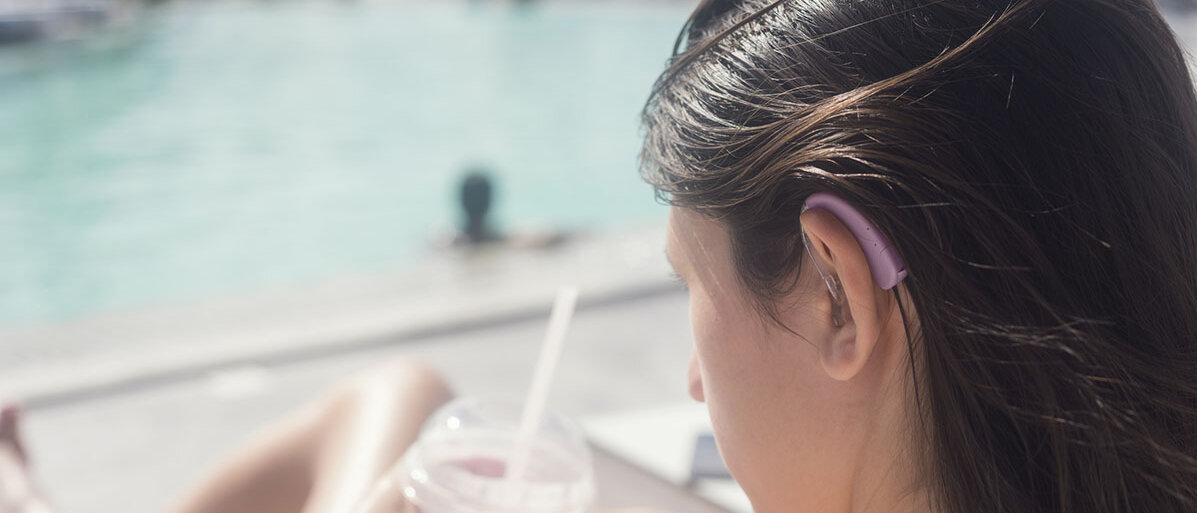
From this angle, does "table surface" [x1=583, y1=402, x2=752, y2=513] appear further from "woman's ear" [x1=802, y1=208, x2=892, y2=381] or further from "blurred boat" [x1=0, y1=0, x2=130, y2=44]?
"blurred boat" [x1=0, y1=0, x2=130, y2=44]

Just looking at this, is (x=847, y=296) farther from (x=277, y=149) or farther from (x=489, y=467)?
(x=277, y=149)

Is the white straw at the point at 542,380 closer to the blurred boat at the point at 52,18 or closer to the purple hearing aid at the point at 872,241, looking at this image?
the purple hearing aid at the point at 872,241

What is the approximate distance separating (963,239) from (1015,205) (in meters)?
0.03

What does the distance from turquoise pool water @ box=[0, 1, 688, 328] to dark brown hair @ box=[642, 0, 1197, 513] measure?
13.7ft

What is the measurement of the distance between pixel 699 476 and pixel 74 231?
7839mm

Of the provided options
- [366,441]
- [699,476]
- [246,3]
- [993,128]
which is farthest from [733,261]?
[246,3]

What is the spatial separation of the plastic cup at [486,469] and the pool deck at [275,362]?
1.38 meters

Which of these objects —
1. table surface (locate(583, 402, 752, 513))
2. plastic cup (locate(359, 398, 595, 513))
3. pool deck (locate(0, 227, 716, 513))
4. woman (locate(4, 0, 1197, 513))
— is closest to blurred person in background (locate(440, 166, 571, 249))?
pool deck (locate(0, 227, 716, 513))

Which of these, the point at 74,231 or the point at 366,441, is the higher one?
the point at 366,441

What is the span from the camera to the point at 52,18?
14.5 metres

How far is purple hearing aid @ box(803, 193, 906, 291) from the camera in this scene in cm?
66

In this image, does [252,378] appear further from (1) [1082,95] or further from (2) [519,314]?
(1) [1082,95]

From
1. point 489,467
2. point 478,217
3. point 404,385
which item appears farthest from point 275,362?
point 478,217

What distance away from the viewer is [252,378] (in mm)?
3041
